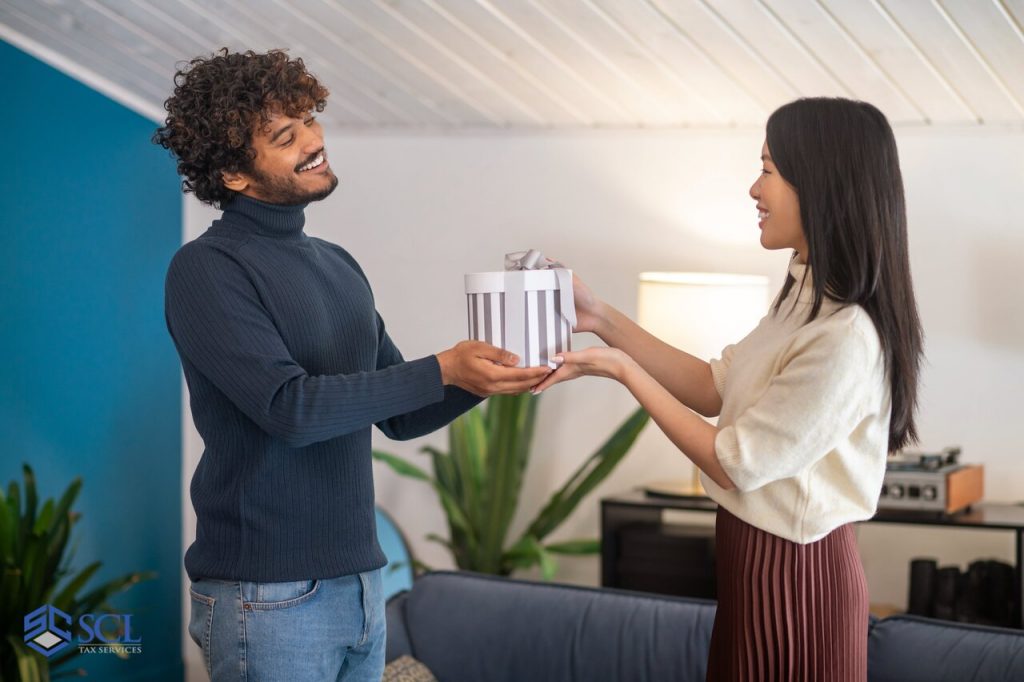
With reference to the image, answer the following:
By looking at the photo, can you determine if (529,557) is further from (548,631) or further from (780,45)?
(780,45)

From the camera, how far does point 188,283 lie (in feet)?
5.18

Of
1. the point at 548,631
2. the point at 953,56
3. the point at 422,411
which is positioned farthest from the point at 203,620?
the point at 953,56

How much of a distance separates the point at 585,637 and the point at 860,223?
4.84 ft

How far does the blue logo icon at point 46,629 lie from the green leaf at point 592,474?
1530mm

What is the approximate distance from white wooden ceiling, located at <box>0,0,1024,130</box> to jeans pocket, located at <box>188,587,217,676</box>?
2.01m

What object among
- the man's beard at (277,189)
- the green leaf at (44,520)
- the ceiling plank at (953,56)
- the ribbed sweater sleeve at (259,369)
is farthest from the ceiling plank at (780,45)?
the green leaf at (44,520)

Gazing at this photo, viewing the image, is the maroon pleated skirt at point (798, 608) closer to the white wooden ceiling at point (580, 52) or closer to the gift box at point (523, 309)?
the gift box at point (523, 309)

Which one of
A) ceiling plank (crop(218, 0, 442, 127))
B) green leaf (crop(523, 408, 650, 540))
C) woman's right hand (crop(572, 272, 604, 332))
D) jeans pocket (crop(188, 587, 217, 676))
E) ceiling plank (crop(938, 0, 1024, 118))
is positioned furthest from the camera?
green leaf (crop(523, 408, 650, 540))

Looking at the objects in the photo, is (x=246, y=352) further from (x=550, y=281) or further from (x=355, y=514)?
(x=550, y=281)

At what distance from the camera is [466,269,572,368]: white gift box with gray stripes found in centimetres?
168

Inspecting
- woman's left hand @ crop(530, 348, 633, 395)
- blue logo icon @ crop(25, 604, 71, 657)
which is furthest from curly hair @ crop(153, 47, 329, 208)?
blue logo icon @ crop(25, 604, 71, 657)

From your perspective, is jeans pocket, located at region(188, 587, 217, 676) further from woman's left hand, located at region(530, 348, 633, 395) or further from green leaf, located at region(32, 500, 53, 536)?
green leaf, located at region(32, 500, 53, 536)

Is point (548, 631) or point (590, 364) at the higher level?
point (590, 364)

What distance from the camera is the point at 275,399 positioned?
152 cm
